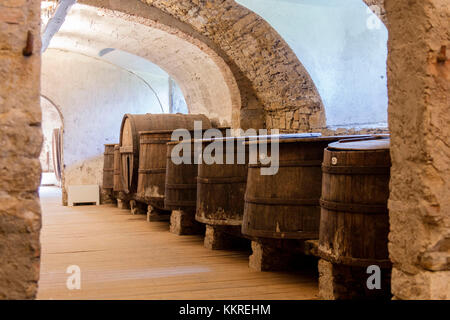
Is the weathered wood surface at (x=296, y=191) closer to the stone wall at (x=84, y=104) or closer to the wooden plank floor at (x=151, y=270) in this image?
the wooden plank floor at (x=151, y=270)

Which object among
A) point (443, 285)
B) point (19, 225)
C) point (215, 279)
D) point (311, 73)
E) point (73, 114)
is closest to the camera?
point (19, 225)

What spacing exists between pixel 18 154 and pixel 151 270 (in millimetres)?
2013

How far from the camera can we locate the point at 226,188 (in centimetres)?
397

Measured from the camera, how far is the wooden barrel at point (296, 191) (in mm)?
3088

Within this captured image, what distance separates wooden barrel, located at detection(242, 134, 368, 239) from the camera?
309 centimetres

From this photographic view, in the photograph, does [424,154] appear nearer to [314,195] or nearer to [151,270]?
[314,195]

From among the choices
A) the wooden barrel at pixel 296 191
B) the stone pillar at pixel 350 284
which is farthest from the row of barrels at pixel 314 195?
the stone pillar at pixel 350 284

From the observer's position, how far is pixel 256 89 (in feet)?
23.6

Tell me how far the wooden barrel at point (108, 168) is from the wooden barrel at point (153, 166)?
2.81 metres

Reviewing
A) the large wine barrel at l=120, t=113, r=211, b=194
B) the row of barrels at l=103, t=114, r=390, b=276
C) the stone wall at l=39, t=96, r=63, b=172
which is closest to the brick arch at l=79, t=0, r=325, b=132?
the large wine barrel at l=120, t=113, r=211, b=194

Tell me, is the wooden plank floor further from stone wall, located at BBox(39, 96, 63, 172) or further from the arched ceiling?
stone wall, located at BBox(39, 96, 63, 172)
